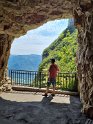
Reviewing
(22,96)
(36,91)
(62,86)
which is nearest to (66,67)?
(62,86)

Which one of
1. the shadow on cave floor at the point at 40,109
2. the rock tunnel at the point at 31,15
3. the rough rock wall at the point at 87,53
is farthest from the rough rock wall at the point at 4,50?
the rough rock wall at the point at 87,53

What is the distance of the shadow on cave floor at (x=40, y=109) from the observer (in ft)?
31.0

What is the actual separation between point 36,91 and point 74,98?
2456 millimetres

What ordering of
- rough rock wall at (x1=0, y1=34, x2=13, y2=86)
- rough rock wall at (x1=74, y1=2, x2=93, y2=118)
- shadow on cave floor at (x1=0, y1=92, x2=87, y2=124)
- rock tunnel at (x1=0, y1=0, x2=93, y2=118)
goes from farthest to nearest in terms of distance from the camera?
rough rock wall at (x1=0, y1=34, x2=13, y2=86)
rock tunnel at (x1=0, y1=0, x2=93, y2=118)
shadow on cave floor at (x1=0, y1=92, x2=87, y2=124)
rough rock wall at (x1=74, y1=2, x2=93, y2=118)

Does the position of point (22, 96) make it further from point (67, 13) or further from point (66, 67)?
point (66, 67)

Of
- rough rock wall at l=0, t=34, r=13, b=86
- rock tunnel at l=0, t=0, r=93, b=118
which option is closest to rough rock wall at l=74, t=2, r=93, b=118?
rock tunnel at l=0, t=0, r=93, b=118

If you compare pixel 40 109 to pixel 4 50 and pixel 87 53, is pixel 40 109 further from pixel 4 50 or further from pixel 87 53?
pixel 4 50

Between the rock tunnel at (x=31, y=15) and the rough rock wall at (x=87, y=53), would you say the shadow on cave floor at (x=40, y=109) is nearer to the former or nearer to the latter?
the rough rock wall at (x=87, y=53)

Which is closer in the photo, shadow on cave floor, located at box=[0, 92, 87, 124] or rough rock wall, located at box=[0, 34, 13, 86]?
shadow on cave floor, located at box=[0, 92, 87, 124]

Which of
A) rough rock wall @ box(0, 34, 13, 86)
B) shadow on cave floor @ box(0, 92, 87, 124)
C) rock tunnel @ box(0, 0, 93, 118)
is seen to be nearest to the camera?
shadow on cave floor @ box(0, 92, 87, 124)

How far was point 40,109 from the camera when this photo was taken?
10.6 m

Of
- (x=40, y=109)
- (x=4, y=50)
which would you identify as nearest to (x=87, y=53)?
(x=40, y=109)

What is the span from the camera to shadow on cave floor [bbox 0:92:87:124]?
945cm

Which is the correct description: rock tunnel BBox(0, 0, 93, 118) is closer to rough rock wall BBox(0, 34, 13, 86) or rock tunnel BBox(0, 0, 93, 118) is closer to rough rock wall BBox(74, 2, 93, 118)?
rough rock wall BBox(0, 34, 13, 86)
